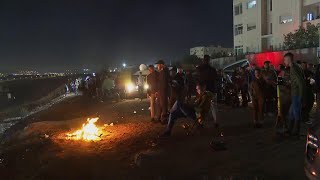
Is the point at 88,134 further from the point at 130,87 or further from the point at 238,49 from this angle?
the point at 238,49

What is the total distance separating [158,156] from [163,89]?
4.34 m

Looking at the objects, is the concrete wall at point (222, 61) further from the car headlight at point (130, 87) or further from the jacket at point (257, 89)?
the jacket at point (257, 89)

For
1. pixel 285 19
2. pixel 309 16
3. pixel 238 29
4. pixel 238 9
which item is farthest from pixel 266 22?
pixel 309 16

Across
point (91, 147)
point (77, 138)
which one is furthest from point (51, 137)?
point (91, 147)

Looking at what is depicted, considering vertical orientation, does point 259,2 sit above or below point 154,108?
above

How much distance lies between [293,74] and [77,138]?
5907 mm

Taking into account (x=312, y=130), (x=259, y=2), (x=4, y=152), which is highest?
(x=259, y=2)

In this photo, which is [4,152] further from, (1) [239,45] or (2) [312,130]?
(1) [239,45]

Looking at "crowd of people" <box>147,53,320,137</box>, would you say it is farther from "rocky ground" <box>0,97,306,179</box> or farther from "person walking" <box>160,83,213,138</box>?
"rocky ground" <box>0,97,306,179</box>

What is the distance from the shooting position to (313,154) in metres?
4.57

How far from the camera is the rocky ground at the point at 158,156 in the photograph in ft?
22.5

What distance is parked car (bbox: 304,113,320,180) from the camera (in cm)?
440

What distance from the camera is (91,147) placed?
9367 millimetres

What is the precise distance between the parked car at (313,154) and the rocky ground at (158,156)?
5.19 feet
